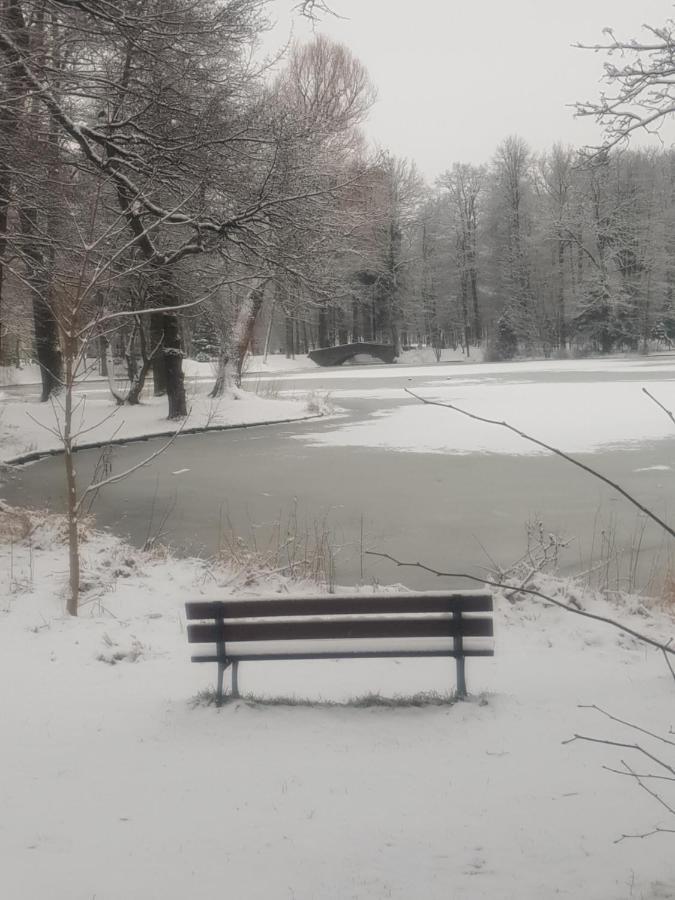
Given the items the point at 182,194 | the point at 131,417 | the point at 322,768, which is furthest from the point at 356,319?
the point at 322,768

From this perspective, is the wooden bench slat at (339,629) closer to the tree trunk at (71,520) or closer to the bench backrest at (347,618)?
the bench backrest at (347,618)

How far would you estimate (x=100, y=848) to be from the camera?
3197 millimetres

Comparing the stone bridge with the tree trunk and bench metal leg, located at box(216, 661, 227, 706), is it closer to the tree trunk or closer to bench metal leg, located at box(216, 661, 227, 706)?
the tree trunk

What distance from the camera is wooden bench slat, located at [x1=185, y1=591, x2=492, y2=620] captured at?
4641mm

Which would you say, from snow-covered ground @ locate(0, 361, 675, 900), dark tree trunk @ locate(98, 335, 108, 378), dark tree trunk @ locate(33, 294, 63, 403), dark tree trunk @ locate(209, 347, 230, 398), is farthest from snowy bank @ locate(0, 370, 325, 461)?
snow-covered ground @ locate(0, 361, 675, 900)

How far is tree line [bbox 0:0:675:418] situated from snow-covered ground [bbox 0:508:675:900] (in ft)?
8.93

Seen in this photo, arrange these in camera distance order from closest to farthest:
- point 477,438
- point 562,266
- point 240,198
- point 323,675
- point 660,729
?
point 660,729 → point 323,675 → point 240,198 → point 477,438 → point 562,266

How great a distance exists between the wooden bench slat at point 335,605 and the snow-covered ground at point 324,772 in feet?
1.97

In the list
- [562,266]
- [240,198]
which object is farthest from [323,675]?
[562,266]

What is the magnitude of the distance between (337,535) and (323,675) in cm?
328

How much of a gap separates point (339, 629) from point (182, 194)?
10.6m

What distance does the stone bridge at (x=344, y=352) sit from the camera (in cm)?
5503

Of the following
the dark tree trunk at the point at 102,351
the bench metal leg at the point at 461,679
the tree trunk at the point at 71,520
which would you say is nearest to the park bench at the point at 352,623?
the bench metal leg at the point at 461,679

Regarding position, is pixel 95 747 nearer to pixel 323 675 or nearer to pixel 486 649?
pixel 323 675
